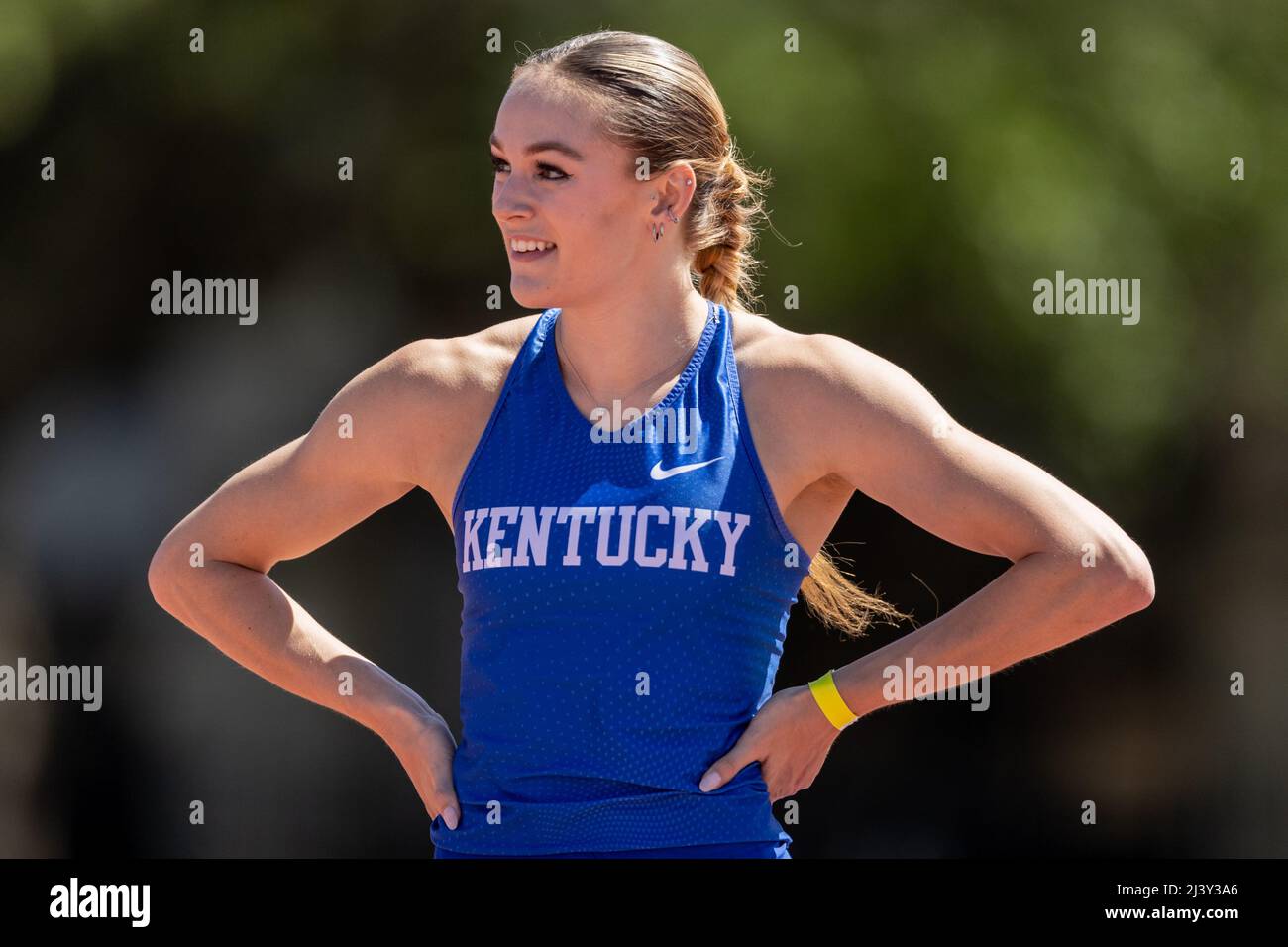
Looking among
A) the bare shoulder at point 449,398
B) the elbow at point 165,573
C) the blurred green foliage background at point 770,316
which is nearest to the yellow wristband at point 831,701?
the bare shoulder at point 449,398

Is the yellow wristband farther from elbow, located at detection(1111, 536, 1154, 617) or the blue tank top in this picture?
elbow, located at detection(1111, 536, 1154, 617)

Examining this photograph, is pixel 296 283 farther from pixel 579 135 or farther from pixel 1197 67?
pixel 579 135

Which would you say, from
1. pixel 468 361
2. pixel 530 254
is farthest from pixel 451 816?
pixel 530 254

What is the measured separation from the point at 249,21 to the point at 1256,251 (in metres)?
3.60

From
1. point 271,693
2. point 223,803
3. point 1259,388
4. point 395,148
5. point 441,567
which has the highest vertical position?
point 395,148

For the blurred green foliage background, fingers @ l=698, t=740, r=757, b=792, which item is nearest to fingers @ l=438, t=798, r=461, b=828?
fingers @ l=698, t=740, r=757, b=792

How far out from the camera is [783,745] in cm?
241

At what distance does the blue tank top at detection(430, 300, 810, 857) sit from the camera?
2.29 m

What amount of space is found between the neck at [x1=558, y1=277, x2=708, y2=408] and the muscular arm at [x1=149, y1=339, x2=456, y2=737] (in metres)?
0.21

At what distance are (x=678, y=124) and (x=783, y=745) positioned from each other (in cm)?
93

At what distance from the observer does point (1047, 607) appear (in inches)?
94.7

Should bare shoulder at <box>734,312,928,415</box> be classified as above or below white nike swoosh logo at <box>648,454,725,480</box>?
above

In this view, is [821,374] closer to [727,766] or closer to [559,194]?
[559,194]
